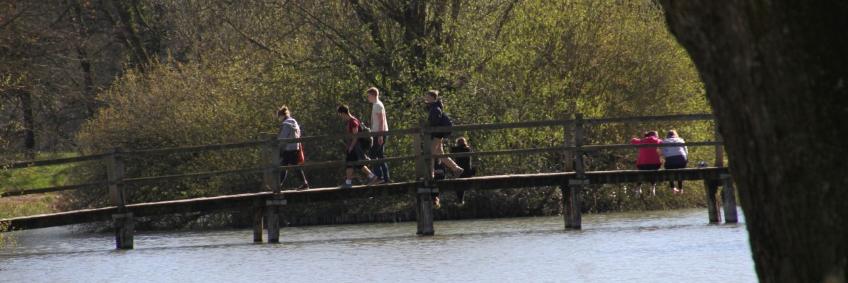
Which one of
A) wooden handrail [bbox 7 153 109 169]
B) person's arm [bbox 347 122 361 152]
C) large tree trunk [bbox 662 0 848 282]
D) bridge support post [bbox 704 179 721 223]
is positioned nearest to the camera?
large tree trunk [bbox 662 0 848 282]

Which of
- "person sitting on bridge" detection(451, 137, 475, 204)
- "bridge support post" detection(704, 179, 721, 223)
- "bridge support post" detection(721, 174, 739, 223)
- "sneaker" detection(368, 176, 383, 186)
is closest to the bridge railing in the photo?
"sneaker" detection(368, 176, 383, 186)

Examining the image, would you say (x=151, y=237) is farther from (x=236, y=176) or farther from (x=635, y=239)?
(x=635, y=239)

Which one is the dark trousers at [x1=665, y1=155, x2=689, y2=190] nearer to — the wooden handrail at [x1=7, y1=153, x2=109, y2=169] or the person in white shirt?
the person in white shirt

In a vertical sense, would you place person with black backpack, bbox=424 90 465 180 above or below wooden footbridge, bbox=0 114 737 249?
above

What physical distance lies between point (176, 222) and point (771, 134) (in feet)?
79.0

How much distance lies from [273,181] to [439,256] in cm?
313

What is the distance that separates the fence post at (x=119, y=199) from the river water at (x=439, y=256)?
23cm

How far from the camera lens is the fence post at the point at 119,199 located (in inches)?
760

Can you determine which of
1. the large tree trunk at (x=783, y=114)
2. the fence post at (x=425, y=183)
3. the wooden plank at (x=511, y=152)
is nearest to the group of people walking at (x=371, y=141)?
the fence post at (x=425, y=183)

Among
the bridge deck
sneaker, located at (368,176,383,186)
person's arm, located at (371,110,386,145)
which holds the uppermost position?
person's arm, located at (371,110,386,145)

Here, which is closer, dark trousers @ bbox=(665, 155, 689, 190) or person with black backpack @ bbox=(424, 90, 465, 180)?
person with black backpack @ bbox=(424, 90, 465, 180)

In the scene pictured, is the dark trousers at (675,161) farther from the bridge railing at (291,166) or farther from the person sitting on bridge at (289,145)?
the person sitting on bridge at (289,145)

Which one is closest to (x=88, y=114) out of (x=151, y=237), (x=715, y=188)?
(x=151, y=237)

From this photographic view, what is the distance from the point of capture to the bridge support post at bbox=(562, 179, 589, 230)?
20.4 meters
